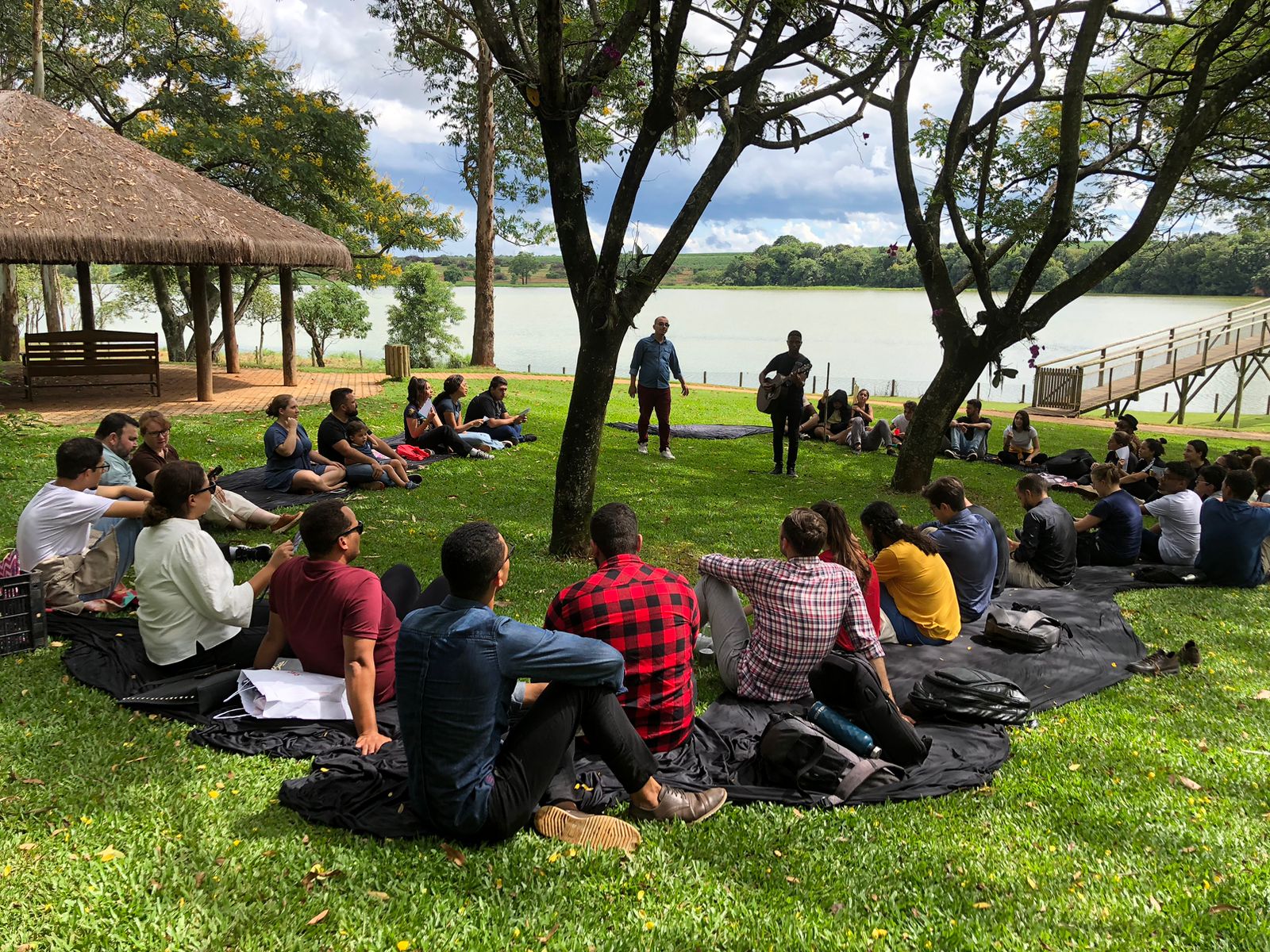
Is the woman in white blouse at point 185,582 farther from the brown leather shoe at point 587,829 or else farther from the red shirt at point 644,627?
the brown leather shoe at point 587,829

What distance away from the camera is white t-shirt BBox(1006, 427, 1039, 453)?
42.9ft

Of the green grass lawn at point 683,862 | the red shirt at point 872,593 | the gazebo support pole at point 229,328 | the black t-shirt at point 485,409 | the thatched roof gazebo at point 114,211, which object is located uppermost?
the thatched roof gazebo at point 114,211

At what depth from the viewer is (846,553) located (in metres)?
4.81

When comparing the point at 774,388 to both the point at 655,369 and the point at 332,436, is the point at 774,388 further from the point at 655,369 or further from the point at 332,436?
the point at 332,436

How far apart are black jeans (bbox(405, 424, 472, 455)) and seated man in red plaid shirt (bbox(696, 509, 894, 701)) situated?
6.56 meters

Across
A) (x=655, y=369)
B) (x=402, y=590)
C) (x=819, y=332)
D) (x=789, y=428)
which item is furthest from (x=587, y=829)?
(x=819, y=332)

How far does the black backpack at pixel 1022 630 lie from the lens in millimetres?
5492

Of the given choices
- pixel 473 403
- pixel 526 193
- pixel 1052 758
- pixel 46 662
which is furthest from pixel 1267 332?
pixel 46 662

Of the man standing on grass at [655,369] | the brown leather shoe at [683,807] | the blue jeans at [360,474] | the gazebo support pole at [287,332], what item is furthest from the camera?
the gazebo support pole at [287,332]

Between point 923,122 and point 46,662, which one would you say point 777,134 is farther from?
point 46,662

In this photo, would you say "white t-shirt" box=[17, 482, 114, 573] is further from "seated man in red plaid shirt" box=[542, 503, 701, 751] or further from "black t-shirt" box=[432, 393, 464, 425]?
"black t-shirt" box=[432, 393, 464, 425]

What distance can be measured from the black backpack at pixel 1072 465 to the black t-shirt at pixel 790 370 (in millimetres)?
3960

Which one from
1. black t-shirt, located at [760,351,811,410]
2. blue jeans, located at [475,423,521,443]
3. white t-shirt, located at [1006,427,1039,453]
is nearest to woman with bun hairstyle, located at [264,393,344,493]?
blue jeans, located at [475,423,521,443]

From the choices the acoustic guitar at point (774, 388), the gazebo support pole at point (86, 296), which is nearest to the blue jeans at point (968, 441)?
the acoustic guitar at point (774, 388)
